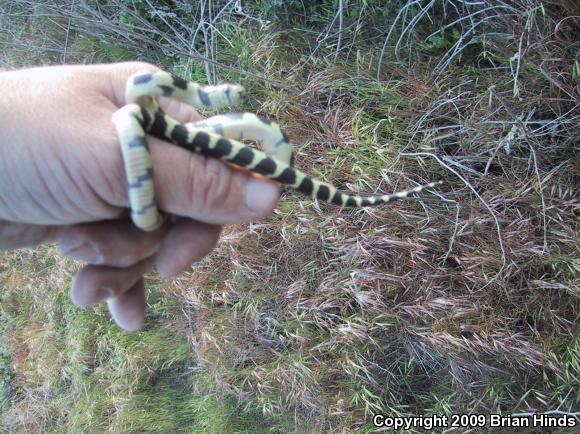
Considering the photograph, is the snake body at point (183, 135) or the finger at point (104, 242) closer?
the snake body at point (183, 135)

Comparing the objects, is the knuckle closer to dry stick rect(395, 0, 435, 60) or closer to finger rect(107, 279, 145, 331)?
finger rect(107, 279, 145, 331)

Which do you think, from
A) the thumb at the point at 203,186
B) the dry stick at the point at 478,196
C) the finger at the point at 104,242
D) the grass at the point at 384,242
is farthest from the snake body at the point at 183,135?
the grass at the point at 384,242

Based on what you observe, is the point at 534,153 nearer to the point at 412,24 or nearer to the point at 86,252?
the point at 412,24

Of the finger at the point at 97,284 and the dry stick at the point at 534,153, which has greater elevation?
the dry stick at the point at 534,153

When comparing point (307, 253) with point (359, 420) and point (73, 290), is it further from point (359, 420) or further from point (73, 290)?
point (73, 290)

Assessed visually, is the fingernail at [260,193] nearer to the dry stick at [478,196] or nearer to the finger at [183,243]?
the finger at [183,243]

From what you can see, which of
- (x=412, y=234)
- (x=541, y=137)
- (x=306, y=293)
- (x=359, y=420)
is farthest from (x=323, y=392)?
(x=541, y=137)
